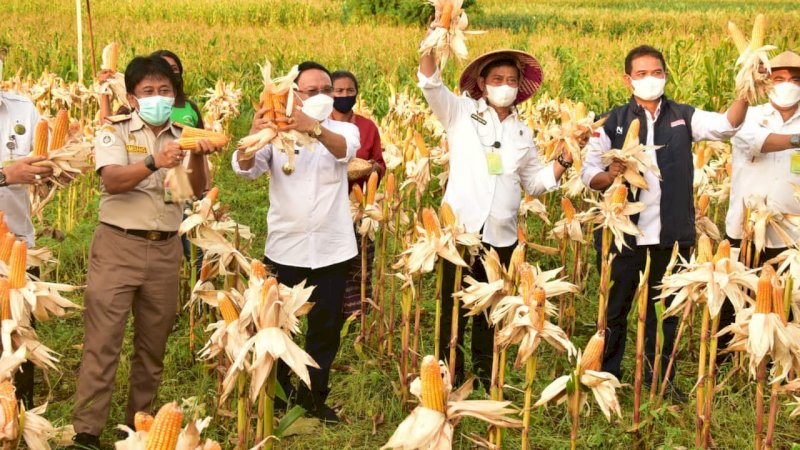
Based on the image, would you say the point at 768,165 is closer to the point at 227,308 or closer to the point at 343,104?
the point at 343,104

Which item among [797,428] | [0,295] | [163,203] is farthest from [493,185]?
[0,295]

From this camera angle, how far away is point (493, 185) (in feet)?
13.5

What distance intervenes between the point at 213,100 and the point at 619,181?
5.91 m

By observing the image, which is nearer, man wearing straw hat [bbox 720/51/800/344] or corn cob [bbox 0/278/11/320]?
corn cob [bbox 0/278/11/320]

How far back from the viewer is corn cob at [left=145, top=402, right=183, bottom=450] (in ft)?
6.07

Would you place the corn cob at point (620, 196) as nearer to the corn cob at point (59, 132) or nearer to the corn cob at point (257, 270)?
the corn cob at point (257, 270)

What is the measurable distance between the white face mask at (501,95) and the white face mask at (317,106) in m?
0.91

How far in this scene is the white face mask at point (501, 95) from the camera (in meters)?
4.12

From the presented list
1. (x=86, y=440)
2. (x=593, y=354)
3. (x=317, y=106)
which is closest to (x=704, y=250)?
(x=593, y=354)

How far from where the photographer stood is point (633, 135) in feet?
12.9

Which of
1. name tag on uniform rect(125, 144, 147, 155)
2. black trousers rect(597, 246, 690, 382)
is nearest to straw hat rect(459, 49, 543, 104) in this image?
black trousers rect(597, 246, 690, 382)

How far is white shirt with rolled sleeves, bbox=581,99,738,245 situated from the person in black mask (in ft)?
4.58

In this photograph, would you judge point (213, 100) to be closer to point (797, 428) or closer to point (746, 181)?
point (746, 181)

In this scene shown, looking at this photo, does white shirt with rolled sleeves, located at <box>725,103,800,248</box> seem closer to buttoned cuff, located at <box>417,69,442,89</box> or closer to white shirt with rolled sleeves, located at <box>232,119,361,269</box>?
buttoned cuff, located at <box>417,69,442,89</box>
